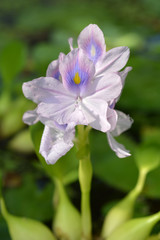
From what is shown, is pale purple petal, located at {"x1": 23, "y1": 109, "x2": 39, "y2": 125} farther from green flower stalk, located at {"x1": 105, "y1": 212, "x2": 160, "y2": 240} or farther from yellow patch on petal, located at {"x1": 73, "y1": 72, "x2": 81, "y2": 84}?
green flower stalk, located at {"x1": 105, "y1": 212, "x2": 160, "y2": 240}

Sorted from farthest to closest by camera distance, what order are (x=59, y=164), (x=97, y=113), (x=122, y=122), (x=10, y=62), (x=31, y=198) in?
(x=10, y=62) → (x=31, y=198) → (x=59, y=164) → (x=122, y=122) → (x=97, y=113)

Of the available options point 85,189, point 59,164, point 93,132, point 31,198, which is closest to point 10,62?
point 93,132

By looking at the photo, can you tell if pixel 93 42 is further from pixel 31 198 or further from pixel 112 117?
pixel 31 198

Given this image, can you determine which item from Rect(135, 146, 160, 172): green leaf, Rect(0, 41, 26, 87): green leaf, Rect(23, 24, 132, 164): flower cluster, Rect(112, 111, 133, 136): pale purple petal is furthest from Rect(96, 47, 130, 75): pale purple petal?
Rect(0, 41, 26, 87): green leaf

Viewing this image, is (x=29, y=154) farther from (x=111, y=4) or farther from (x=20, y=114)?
(x=111, y=4)

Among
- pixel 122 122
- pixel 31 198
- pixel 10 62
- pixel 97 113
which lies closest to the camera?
pixel 97 113

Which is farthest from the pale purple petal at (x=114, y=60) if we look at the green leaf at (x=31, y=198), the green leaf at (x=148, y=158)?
the green leaf at (x=31, y=198)

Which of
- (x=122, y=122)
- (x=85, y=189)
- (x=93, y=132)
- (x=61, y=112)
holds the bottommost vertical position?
(x=93, y=132)
